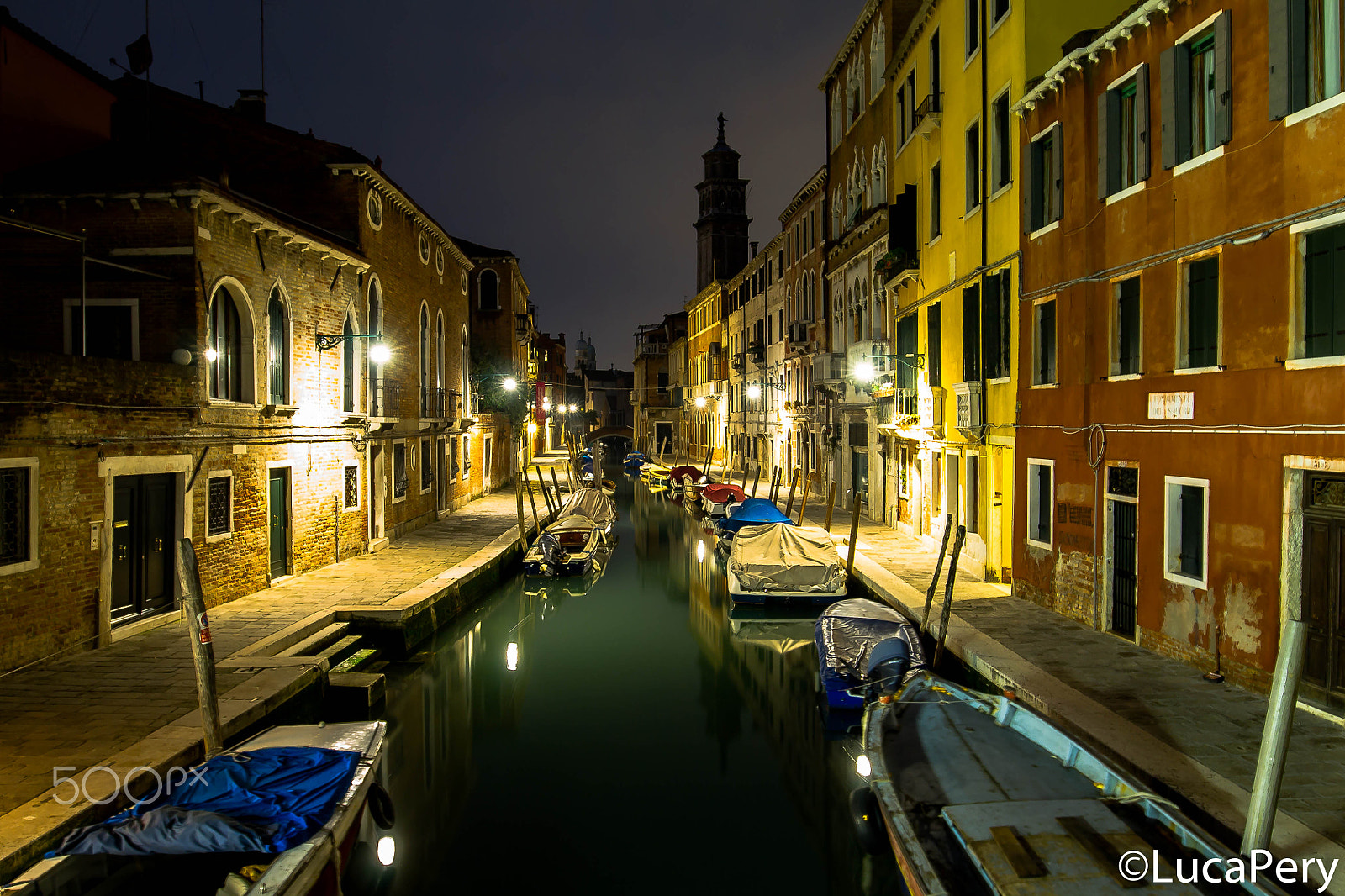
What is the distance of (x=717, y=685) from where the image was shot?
11969 mm

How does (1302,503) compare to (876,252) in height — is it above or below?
below

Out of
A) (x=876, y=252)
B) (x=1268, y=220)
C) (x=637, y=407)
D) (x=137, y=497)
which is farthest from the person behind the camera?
(x=637, y=407)

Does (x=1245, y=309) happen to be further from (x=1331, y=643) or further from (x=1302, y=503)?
(x=1331, y=643)

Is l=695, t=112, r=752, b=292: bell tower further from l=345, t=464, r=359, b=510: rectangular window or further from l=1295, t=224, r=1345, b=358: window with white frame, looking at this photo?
l=1295, t=224, r=1345, b=358: window with white frame

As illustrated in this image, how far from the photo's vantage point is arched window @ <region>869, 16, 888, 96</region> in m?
20.6

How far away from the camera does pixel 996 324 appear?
1341 cm

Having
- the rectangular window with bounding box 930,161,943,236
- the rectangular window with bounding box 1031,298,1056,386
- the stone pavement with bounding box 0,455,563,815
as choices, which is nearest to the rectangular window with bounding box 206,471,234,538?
the stone pavement with bounding box 0,455,563,815

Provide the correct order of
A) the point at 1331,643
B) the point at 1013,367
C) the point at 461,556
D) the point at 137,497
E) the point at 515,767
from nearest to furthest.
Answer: the point at 1331,643, the point at 515,767, the point at 137,497, the point at 1013,367, the point at 461,556

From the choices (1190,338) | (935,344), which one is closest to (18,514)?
(1190,338)

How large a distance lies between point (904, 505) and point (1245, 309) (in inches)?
484

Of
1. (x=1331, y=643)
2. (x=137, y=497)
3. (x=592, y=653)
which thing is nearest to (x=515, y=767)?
(x=592, y=653)

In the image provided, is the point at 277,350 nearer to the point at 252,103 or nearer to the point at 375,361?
the point at 375,361

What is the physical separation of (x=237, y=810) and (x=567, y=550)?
549 inches

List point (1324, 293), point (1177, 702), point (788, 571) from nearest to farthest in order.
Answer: point (1324, 293), point (1177, 702), point (788, 571)
